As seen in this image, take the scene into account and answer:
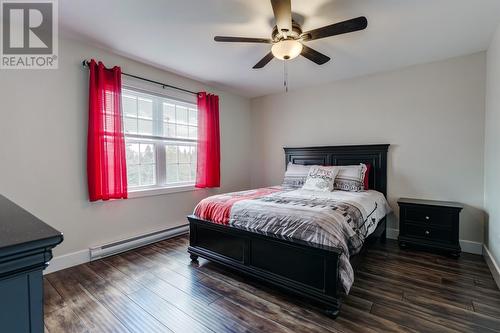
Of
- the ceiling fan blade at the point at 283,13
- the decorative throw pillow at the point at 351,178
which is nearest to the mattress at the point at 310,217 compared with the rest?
the decorative throw pillow at the point at 351,178

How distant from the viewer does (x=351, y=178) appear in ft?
11.1

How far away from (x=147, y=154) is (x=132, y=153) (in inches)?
8.4

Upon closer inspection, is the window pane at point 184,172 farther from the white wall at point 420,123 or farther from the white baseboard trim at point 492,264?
the white baseboard trim at point 492,264

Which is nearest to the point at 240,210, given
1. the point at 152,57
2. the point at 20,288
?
the point at 20,288

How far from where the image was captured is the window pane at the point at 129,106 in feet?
10.4

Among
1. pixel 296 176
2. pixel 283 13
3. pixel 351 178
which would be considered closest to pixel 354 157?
pixel 351 178

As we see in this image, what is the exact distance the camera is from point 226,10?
212 centimetres

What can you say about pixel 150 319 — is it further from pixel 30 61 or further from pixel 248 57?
pixel 248 57

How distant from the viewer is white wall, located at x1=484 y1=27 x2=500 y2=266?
2.35 metres

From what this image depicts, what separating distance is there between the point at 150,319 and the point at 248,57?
9.60 ft

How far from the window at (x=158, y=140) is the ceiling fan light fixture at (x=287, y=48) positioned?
2.05 metres

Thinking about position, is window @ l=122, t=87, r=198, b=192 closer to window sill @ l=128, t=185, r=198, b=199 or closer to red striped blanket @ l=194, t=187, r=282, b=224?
window sill @ l=128, t=185, r=198, b=199

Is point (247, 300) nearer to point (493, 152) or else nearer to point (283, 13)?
point (283, 13)

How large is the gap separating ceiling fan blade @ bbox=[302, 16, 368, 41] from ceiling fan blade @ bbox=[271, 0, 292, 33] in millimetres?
242
